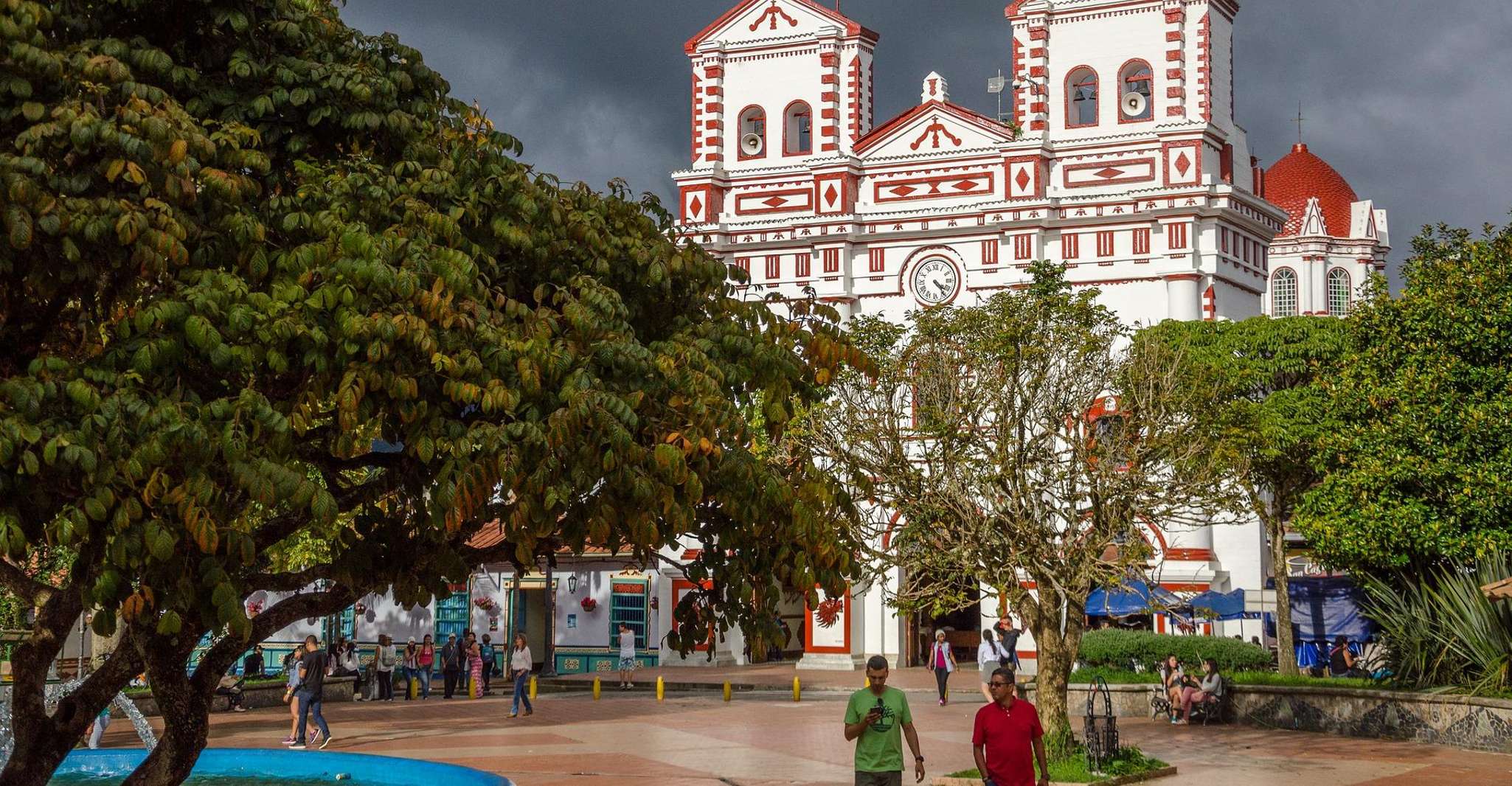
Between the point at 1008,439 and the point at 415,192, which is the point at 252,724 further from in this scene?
the point at 415,192

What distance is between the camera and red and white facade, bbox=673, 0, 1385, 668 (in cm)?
3981

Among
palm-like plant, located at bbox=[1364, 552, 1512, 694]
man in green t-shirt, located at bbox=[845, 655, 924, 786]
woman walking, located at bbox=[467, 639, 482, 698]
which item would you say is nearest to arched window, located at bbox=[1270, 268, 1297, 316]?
woman walking, located at bbox=[467, 639, 482, 698]

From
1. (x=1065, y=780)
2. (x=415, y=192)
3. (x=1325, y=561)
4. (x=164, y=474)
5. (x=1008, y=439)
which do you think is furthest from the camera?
(x=1325, y=561)

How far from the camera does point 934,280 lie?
138 feet

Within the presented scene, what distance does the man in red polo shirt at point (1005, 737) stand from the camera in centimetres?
1152

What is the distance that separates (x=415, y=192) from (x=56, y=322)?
2.48 m

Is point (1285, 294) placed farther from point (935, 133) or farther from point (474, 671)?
point (474, 671)

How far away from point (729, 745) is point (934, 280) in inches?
845

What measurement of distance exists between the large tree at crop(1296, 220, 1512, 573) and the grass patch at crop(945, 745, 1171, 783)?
6.55 m

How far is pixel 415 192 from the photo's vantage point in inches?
379

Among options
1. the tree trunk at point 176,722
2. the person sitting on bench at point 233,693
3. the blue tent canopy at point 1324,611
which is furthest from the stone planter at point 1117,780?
the person sitting on bench at point 233,693

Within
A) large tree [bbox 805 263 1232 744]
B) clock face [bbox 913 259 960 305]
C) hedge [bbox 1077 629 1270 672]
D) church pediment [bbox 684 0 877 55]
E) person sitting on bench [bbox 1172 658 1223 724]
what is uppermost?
church pediment [bbox 684 0 877 55]

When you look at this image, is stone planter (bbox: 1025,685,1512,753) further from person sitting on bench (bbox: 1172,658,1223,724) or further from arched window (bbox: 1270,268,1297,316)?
arched window (bbox: 1270,268,1297,316)

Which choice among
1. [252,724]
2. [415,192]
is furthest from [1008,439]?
[252,724]
